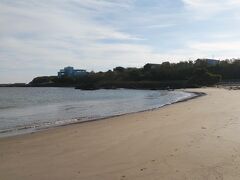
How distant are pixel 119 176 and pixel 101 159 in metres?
1.74

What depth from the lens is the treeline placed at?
120938mm

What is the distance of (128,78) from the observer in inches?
6836

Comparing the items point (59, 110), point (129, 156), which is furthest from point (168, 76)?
point (129, 156)

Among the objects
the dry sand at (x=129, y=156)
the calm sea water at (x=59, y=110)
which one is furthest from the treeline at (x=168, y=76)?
the dry sand at (x=129, y=156)

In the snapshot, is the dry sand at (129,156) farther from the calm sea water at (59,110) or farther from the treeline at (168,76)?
the treeline at (168,76)

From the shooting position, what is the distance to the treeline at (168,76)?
120938 millimetres

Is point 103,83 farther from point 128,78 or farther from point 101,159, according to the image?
point 101,159

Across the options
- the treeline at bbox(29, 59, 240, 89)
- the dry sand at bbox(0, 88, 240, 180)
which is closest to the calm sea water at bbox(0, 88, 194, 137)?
the dry sand at bbox(0, 88, 240, 180)

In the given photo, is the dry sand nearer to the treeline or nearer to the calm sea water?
the calm sea water

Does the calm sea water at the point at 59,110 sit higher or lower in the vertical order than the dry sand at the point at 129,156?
lower

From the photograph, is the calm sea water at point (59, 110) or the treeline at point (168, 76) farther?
the treeline at point (168, 76)

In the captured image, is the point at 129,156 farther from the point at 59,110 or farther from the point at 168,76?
the point at 168,76

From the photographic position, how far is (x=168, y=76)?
155000 millimetres

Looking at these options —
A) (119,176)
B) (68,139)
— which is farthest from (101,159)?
(68,139)
